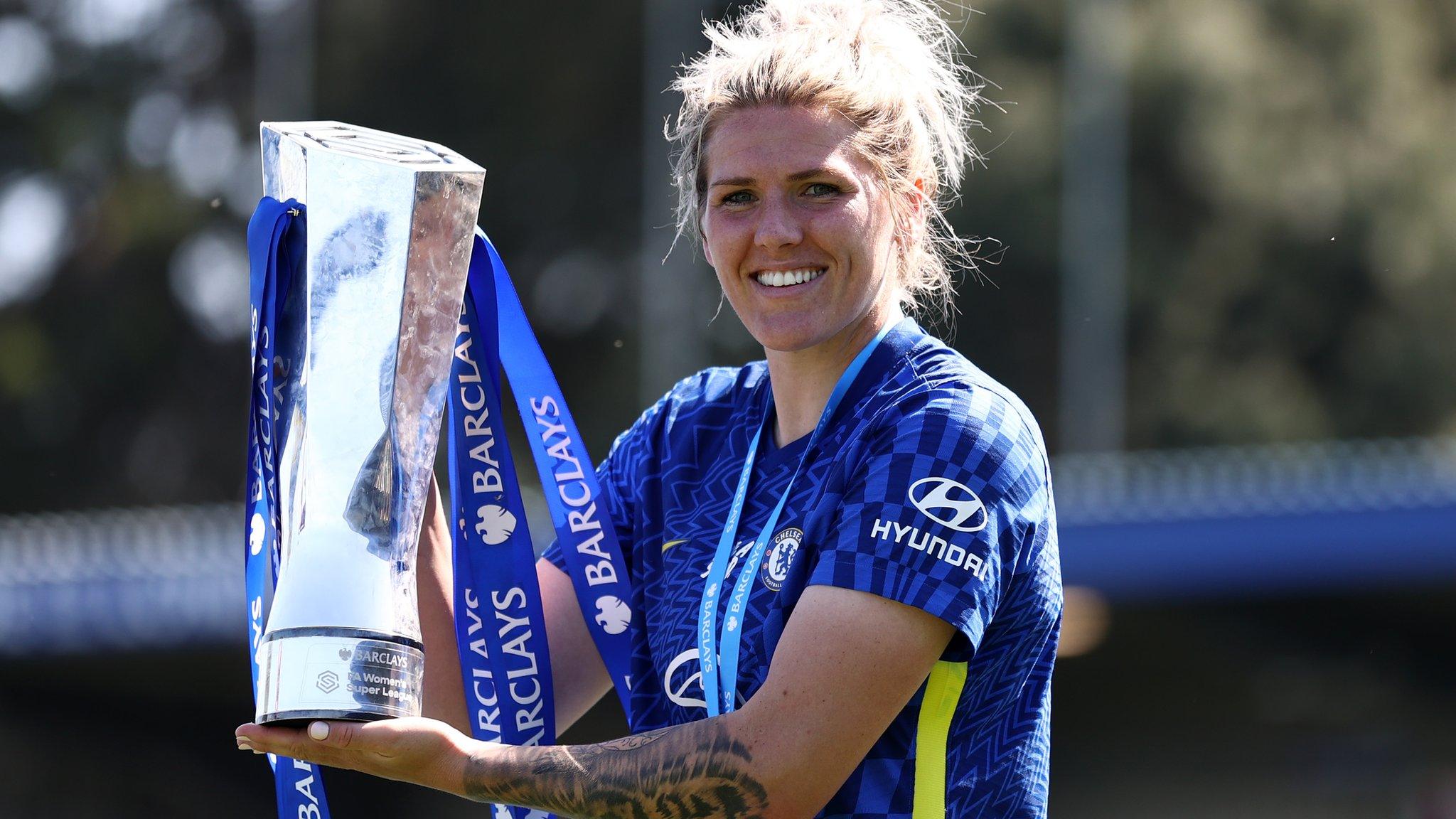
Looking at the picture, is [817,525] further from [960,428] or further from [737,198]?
[737,198]

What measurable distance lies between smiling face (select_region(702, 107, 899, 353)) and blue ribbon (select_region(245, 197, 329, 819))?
62 cm

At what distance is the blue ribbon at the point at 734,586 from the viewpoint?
2.31 meters

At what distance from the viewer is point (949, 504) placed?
219cm

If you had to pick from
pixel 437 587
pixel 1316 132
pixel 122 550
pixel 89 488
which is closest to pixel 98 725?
pixel 122 550

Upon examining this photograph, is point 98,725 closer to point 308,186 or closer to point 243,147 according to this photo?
point 308,186

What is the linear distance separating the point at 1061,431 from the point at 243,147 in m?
10.8

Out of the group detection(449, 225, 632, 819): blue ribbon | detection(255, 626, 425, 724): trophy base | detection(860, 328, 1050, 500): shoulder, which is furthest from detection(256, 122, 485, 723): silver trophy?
detection(860, 328, 1050, 500): shoulder

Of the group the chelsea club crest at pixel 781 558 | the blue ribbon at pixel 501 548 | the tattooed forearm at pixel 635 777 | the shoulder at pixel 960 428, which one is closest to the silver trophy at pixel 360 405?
the tattooed forearm at pixel 635 777

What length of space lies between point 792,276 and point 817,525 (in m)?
0.39

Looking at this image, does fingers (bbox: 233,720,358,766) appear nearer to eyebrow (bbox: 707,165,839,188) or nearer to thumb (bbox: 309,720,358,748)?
thumb (bbox: 309,720,358,748)

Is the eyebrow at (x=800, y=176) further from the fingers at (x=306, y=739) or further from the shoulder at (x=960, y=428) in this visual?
the fingers at (x=306, y=739)

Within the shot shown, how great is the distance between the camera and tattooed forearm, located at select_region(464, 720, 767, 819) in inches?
84.4

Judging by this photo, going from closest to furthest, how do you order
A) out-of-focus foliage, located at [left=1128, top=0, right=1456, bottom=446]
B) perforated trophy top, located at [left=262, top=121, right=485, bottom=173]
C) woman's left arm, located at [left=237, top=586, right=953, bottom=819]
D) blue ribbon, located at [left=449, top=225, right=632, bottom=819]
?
woman's left arm, located at [left=237, top=586, right=953, bottom=819] → perforated trophy top, located at [left=262, top=121, right=485, bottom=173] → blue ribbon, located at [left=449, top=225, right=632, bottom=819] → out-of-focus foliage, located at [left=1128, top=0, right=1456, bottom=446]

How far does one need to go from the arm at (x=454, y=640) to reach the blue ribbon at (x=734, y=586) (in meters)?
0.42
